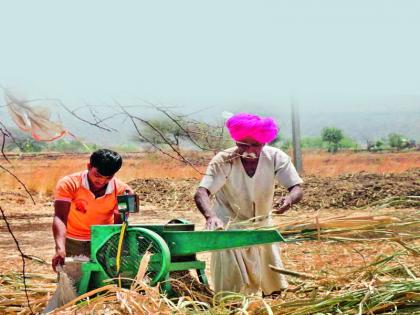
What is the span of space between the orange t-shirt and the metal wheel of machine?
25.5 inches

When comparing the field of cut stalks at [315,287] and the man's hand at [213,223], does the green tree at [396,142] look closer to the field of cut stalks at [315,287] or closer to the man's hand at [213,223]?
the field of cut stalks at [315,287]

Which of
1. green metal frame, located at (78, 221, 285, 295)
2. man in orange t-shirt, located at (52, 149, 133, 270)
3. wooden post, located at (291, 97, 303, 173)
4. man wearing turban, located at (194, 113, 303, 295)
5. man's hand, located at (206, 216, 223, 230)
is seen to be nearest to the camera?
green metal frame, located at (78, 221, 285, 295)

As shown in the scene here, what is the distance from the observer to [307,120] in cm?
18338

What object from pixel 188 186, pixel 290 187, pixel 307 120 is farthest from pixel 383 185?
pixel 307 120

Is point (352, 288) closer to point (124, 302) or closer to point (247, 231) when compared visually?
point (247, 231)

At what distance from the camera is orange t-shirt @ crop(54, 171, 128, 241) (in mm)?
5496

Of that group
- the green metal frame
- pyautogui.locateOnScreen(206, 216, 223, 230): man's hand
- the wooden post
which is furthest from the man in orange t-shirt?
the wooden post

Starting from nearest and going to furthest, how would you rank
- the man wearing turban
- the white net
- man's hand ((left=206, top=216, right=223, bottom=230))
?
the white net → man's hand ((left=206, top=216, right=223, bottom=230)) → the man wearing turban

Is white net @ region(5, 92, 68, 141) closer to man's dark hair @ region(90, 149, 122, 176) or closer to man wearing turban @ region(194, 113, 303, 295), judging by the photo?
man's dark hair @ region(90, 149, 122, 176)

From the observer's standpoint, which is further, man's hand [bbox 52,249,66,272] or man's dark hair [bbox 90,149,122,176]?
man's dark hair [bbox 90,149,122,176]

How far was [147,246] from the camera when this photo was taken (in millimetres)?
4887

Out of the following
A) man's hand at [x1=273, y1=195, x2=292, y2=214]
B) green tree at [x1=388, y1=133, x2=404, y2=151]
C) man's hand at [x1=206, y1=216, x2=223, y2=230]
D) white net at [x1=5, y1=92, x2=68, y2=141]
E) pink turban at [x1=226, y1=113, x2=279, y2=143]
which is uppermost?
white net at [x1=5, y1=92, x2=68, y2=141]

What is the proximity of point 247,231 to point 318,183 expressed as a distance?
17.9 metres

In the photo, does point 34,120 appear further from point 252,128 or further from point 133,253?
point 252,128
